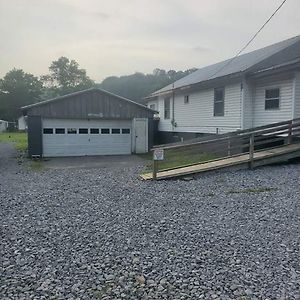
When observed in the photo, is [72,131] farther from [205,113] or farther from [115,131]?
[205,113]

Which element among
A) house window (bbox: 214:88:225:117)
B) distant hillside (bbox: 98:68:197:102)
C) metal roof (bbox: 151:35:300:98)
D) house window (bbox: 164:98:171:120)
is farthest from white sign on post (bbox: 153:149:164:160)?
distant hillside (bbox: 98:68:197:102)

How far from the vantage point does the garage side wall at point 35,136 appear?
1745 cm

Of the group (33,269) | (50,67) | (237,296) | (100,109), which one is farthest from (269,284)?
(50,67)

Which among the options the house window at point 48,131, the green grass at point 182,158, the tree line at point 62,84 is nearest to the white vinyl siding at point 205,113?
the green grass at point 182,158

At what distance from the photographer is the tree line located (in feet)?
164

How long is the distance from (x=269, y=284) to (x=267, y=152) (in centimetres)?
862

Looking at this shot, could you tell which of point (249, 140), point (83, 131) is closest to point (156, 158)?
point (249, 140)

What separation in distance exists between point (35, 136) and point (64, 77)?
67.4 meters

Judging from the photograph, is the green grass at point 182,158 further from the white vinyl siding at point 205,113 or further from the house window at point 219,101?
the house window at point 219,101

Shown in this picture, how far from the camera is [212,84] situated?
16656 mm

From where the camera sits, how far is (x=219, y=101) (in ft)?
53.1

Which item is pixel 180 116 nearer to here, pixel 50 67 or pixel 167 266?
pixel 167 266

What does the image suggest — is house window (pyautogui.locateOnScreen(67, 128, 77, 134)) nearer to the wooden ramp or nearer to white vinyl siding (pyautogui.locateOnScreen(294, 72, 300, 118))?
the wooden ramp

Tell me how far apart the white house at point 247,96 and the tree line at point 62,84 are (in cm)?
2526
